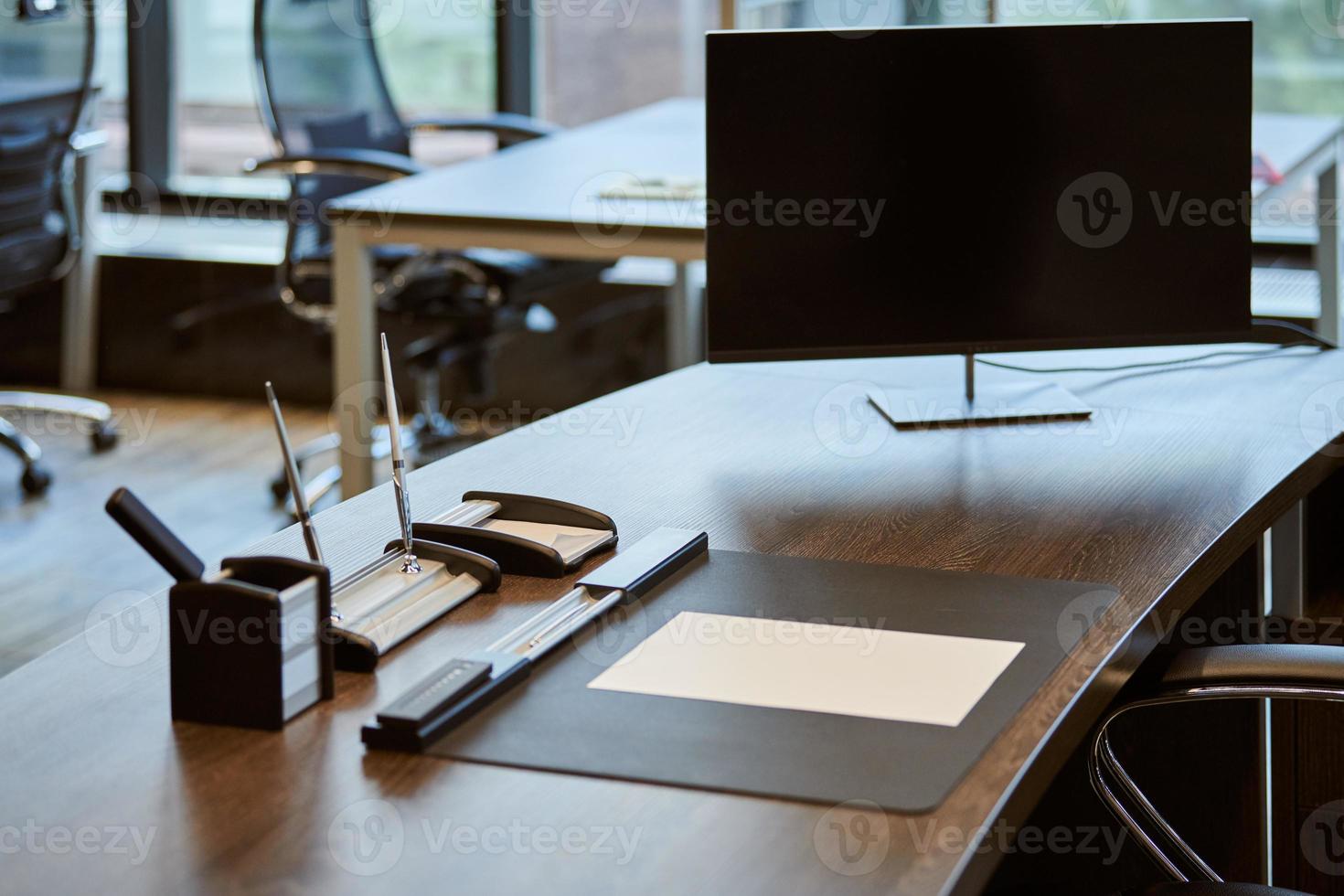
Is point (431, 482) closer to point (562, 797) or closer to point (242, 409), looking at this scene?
point (562, 797)

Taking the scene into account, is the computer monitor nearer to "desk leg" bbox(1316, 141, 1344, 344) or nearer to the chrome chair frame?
the chrome chair frame

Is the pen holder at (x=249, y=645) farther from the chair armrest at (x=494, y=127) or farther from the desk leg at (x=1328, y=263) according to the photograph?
the chair armrest at (x=494, y=127)

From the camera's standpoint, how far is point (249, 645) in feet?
3.42

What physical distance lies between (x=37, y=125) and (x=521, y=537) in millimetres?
3045

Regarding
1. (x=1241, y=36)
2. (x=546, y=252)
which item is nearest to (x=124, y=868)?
(x=1241, y=36)

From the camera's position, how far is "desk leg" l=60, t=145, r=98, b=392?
466cm

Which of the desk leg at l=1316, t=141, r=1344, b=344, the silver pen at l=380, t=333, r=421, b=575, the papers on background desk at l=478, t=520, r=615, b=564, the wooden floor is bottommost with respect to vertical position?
the wooden floor

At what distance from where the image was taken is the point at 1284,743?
5.73 ft

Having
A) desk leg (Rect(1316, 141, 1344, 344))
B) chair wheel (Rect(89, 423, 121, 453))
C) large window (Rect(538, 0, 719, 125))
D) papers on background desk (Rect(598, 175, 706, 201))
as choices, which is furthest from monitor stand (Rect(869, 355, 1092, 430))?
chair wheel (Rect(89, 423, 121, 453))

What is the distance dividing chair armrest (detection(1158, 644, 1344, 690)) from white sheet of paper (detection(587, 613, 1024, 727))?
0.57 feet

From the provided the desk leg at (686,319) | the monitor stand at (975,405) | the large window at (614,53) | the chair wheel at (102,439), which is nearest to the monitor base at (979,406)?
the monitor stand at (975,405)

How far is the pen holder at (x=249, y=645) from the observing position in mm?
1035

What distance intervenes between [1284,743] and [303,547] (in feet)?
3.45

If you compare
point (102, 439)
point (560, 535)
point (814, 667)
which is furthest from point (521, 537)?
point (102, 439)
